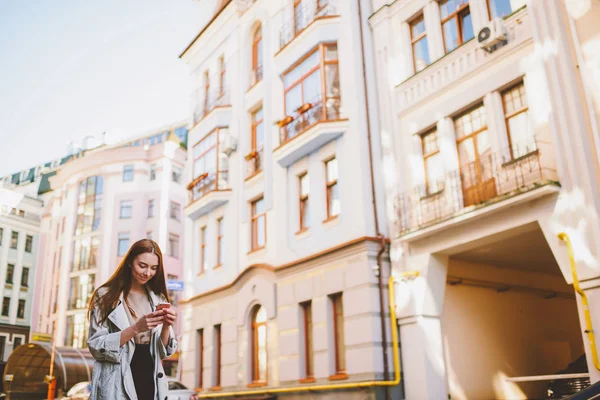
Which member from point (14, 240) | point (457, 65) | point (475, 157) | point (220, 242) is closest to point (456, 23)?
point (457, 65)

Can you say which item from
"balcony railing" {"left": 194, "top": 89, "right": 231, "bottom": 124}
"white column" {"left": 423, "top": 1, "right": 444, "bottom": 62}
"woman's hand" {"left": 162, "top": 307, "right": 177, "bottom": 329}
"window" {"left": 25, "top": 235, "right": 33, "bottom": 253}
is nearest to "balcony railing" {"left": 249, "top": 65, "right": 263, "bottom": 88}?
"balcony railing" {"left": 194, "top": 89, "right": 231, "bottom": 124}

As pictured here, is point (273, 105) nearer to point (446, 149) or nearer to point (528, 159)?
point (446, 149)

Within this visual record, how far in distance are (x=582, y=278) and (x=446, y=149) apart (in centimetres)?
485

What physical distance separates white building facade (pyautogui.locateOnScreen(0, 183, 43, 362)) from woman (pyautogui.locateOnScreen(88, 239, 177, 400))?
52.1 metres

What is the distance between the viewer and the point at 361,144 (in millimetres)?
17234

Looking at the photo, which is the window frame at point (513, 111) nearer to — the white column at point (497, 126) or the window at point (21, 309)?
the white column at point (497, 126)

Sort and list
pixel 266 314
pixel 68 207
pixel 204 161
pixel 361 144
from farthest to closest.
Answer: pixel 68 207
pixel 204 161
pixel 266 314
pixel 361 144

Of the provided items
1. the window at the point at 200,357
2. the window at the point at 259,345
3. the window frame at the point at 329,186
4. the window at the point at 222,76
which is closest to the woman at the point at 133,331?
the window frame at the point at 329,186

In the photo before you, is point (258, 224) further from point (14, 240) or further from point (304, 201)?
point (14, 240)

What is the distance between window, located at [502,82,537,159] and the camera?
44.7ft

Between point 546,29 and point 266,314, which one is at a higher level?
point 546,29

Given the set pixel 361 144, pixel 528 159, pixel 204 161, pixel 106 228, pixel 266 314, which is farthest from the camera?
pixel 106 228

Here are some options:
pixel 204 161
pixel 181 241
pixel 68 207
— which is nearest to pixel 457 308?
pixel 204 161

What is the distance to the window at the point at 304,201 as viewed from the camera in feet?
62.4
